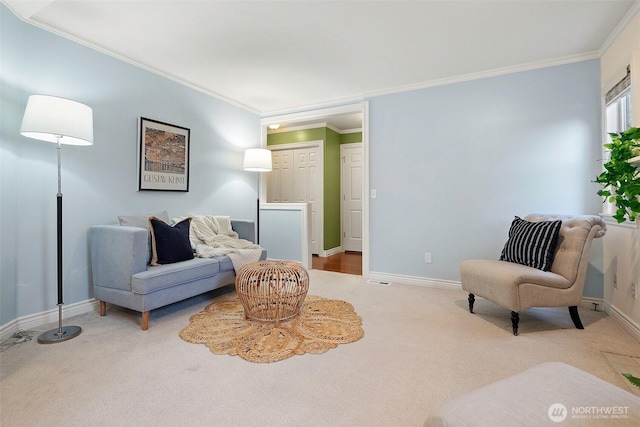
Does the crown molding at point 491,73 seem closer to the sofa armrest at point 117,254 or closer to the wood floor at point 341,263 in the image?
the wood floor at point 341,263

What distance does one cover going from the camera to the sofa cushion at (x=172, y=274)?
7.66 ft

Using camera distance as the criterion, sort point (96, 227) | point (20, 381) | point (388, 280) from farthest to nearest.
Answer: point (388, 280)
point (96, 227)
point (20, 381)

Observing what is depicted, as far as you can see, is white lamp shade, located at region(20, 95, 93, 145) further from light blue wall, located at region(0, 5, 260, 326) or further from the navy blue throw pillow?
the navy blue throw pillow

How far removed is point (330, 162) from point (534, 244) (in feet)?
12.7

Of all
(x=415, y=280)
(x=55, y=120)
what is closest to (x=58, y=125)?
(x=55, y=120)

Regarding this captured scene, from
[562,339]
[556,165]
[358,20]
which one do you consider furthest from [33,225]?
[556,165]

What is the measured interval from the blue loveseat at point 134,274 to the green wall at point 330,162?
130 inches

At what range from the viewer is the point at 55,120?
2.09m

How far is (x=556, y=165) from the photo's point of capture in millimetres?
3016

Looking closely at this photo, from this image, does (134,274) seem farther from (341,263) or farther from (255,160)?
(341,263)

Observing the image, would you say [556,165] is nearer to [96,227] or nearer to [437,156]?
[437,156]

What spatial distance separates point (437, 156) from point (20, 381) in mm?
3773

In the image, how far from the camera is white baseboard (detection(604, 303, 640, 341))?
2.23m

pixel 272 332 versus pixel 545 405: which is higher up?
pixel 545 405
